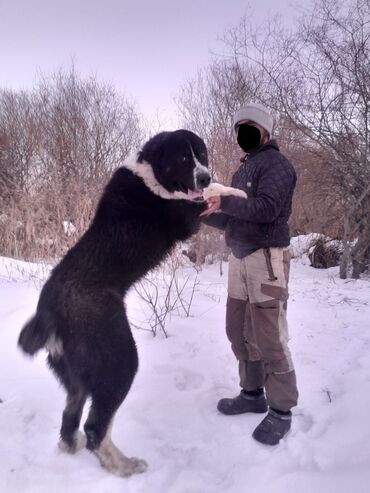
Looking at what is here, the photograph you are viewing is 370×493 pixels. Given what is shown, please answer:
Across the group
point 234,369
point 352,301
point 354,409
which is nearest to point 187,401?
point 234,369

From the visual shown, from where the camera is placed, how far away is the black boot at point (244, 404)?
9.11 ft

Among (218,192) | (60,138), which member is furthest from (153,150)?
(60,138)

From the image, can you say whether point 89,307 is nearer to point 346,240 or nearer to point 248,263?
point 248,263

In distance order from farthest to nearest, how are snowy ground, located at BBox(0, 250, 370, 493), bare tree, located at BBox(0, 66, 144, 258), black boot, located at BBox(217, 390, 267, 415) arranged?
bare tree, located at BBox(0, 66, 144, 258) < black boot, located at BBox(217, 390, 267, 415) < snowy ground, located at BBox(0, 250, 370, 493)

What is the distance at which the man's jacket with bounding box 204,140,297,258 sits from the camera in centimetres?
227

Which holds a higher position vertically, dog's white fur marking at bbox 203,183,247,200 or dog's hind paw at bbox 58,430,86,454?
dog's white fur marking at bbox 203,183,247,200

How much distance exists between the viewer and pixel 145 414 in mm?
2734

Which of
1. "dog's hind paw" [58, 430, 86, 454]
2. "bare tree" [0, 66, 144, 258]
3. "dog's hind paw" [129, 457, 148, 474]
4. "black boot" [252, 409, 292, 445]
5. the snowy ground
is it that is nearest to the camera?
the snowy ground

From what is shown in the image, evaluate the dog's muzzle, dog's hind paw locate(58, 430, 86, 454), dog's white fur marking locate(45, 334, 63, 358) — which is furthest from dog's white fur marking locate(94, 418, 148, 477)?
the dog's muzzle

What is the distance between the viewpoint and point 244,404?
2799 mm

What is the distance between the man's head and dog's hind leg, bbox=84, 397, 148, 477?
1885 mm

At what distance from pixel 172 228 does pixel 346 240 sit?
7.18 metres

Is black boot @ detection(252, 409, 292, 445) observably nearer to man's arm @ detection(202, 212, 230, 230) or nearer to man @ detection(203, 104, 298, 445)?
man @ detection(203, 104, 298, 445)

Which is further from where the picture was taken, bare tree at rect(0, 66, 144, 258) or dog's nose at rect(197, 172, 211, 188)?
bare tree at rect(0, 66, 144, 258)
